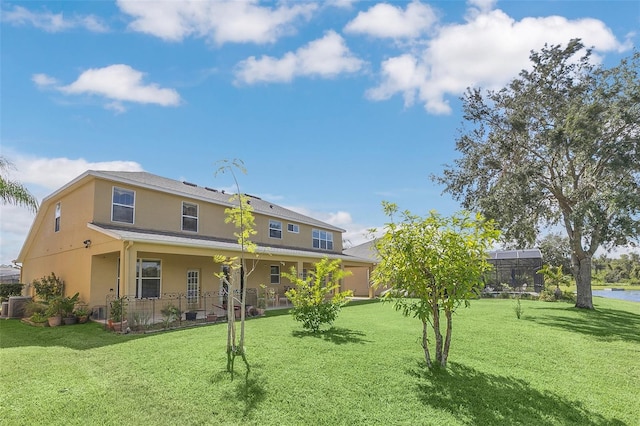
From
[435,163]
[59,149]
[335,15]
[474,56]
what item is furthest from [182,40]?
[435,163]

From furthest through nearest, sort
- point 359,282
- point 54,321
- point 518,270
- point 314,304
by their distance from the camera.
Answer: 1. point 518,270
2. point 359,282
3. point 54,321
4. point 314,304

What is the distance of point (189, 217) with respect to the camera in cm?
1747

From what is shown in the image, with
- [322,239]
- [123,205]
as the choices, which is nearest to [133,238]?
[123,205]

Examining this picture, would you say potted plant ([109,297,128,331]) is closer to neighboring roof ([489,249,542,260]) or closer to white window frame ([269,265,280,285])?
white window frame ([269,265,280,285])

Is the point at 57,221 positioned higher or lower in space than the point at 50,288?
higher

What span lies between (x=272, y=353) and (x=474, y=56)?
11.4 metres

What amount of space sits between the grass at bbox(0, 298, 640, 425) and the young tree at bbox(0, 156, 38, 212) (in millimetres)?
5312

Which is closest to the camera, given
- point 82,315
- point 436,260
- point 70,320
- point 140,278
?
point 436,260

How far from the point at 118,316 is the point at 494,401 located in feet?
35.1

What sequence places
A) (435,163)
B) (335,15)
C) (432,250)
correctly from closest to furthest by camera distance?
(432,250) < (335,15) < (435,163)

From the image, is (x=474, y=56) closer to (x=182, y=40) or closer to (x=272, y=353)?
(x=182, y=40)

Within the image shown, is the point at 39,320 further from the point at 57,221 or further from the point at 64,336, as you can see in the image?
the point at 57,221

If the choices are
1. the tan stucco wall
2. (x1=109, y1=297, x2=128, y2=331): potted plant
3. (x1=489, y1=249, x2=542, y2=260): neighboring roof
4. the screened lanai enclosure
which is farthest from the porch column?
(x1=489, y1=249, x2=542, y2=260): neighboring roof

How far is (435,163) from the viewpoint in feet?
68.2
